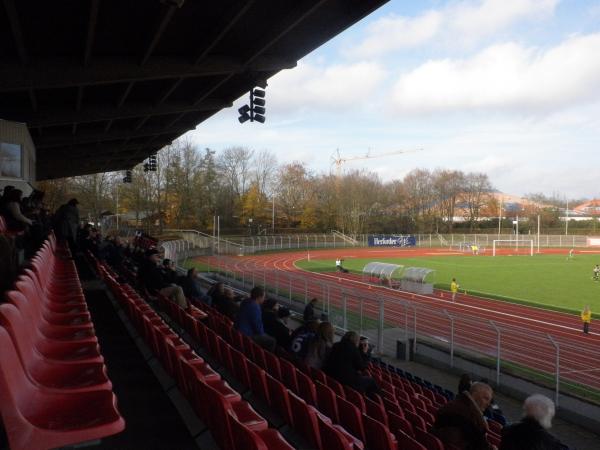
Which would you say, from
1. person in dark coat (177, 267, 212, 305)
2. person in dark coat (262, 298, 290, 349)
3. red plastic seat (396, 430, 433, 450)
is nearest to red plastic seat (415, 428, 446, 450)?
red plastic seat (396, 430, 433, 450)

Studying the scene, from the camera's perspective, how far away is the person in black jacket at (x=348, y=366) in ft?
19.8

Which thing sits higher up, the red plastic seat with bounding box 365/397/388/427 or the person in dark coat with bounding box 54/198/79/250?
the person in dark coat with bounding box 54/198/79/250

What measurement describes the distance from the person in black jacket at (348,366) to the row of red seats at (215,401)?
1919 millimetres

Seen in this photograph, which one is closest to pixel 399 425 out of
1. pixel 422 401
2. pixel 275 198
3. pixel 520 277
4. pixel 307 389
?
pixel 307 389

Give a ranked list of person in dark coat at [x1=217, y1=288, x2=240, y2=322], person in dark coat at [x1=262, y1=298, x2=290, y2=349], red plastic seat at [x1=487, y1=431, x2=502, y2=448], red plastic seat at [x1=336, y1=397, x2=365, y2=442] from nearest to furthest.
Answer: red plastic seat at [x1=336, y1=397, x2=365, y2=442]
red plastic seat at [x1=487, y1=431, x2=502, y2=448]
person in dark coat at [x1=262, y1=298, x2=290, y2=349]
person in dark coat at [x1=217, y1=288, x2=240, y2=322]

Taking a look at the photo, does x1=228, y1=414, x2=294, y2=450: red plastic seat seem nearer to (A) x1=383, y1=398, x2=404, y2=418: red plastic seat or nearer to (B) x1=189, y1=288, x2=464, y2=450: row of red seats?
(B) x1=189, y1=288, x2=464, y2=450: row of red seats

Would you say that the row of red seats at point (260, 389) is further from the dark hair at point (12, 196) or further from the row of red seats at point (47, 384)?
the dark hair at point (12, 196)

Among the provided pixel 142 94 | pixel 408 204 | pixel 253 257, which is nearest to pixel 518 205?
pixel 408 204

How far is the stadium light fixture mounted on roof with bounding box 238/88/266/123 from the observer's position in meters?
13.0

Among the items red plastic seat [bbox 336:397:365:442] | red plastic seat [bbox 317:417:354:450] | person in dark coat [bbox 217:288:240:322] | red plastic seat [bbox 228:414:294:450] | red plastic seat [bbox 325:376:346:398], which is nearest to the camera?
red plastic seat [bbox 228:414:294:450]

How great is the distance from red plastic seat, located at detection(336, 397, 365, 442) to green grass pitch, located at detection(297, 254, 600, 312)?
22745 millimetres

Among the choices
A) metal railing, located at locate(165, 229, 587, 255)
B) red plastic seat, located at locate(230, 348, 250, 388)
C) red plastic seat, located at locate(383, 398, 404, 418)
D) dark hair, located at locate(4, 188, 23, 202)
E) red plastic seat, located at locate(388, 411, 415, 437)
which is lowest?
metal railing, located at locate(165, 229, 587, 255)

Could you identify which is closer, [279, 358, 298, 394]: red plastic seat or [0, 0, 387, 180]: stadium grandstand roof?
[279, 358, 298, 394]: red plastic seat

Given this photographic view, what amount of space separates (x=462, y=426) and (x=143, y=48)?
9482 millimetres
